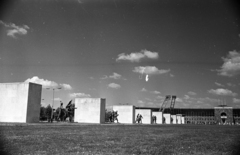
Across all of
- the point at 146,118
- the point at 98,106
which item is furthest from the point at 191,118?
the point at 98,106

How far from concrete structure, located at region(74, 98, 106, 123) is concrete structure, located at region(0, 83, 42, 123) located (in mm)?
16083

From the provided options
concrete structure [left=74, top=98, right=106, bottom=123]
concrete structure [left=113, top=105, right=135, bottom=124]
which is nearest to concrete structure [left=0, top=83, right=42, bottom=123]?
concrete structure [left=74, top=98, right=106, bottom=123]

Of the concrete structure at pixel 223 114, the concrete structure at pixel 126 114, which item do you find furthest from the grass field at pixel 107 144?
the concrete structure at pixel 223 114

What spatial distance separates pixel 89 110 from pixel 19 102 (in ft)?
58.8

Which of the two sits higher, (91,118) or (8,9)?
(8,9)

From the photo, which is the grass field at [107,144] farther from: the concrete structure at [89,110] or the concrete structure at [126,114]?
the concrete structure at [126,114]

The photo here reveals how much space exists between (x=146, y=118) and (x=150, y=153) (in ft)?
208

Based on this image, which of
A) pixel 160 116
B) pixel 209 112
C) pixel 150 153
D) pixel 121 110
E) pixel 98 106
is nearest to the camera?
pixel 150 153

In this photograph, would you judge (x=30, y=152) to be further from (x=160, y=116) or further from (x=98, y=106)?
(x=160, y=116)

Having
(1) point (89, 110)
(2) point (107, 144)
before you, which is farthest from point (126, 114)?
(2) point (107, 144)

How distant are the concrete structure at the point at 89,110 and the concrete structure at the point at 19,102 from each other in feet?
52.8

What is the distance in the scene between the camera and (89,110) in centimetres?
4372

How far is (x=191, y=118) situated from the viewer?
141750mm

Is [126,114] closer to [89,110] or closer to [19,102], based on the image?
[89,110]
